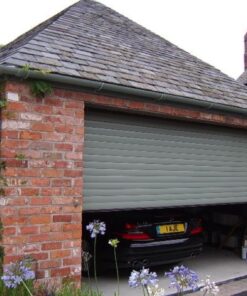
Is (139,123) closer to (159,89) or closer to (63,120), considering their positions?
(159,89)

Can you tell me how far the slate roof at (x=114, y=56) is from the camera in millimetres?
5051

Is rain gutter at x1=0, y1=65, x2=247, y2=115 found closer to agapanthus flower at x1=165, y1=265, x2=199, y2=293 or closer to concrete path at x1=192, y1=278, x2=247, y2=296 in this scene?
agapanthus flower at x1=165, y1=265, x2=199, y2=293

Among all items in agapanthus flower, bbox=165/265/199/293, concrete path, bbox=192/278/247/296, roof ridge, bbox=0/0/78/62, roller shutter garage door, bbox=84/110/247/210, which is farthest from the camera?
concrete path, bbox=192/278/247/296

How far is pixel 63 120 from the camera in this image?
15.8ft

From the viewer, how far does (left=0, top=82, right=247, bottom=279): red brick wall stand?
14.3 ft

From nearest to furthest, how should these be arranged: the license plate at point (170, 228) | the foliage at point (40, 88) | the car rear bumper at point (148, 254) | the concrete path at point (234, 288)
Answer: the foliage at point (40, 88) < the concrete path at point (234, 288) < the car rear bumper at point (148, 254) < the license plate at point (170, 228)

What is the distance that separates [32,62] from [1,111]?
2.17 ft

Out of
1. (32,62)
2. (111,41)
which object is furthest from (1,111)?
(111,41)

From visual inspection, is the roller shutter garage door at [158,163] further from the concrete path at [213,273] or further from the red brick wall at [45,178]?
the concrete path at [213,273]

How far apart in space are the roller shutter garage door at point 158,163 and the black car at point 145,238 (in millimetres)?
371

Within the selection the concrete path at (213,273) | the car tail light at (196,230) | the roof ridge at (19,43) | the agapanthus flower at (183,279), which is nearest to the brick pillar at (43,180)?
the roof ridge at (19,43)

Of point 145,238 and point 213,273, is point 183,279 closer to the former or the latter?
point 145,238

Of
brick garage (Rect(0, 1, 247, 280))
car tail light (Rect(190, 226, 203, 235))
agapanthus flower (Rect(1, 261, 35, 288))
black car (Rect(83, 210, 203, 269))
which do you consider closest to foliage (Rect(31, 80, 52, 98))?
brick garage (Rect(0, 1, 247, 280))

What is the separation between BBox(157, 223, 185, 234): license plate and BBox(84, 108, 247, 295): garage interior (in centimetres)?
36
